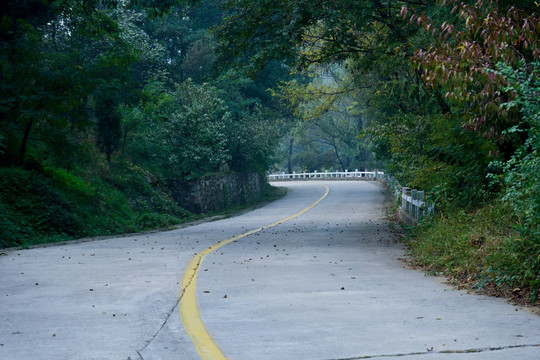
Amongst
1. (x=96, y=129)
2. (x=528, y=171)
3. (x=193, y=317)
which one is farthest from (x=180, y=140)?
(x=193, y=317)

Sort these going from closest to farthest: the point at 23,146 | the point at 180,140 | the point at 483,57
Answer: the point at 483,57 → the point at 23,146 → the point at 180,140

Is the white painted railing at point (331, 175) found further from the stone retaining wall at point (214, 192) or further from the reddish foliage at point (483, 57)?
the reddish foliage at point (483, 57)

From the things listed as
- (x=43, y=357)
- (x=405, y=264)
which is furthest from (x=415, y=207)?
(x=43, y=357)

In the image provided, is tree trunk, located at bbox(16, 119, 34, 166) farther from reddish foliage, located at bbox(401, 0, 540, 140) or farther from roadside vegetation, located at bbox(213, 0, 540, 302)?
reddish foliage, located at bbox(401, 0, 540, 140)

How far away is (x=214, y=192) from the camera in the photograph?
38.2 m

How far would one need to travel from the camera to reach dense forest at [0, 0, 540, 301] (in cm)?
1066

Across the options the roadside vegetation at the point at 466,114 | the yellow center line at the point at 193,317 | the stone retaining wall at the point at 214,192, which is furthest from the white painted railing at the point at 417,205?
the stone retaining wall at the point at 214,192

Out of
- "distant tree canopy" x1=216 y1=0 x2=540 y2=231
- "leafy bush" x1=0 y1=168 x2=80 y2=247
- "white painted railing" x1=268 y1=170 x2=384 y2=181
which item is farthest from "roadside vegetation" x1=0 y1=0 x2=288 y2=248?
"white painted railing" x1=268 y1=170 x2=384 y2=181

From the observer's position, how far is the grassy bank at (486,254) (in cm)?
862

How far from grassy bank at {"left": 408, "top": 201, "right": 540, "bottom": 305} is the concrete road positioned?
0.41m

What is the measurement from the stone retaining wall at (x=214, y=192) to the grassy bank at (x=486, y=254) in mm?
22617

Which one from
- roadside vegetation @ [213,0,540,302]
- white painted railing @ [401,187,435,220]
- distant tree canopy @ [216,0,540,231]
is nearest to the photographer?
roadside vegetation @ [213,0,540,302]

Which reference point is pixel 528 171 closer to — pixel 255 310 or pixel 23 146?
pixel 255 310

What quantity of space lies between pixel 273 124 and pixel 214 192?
1018 centimetres
